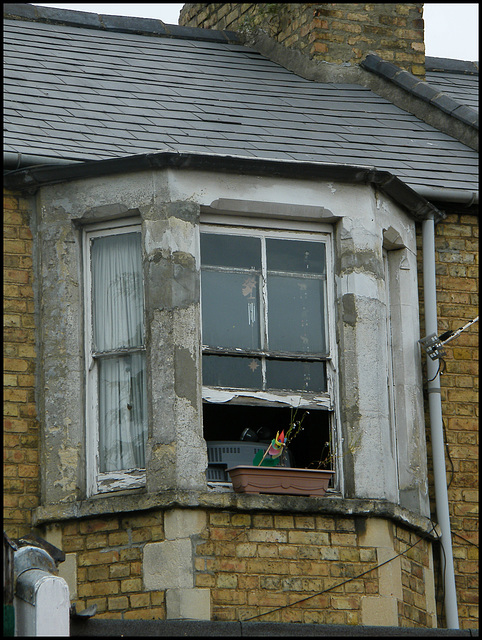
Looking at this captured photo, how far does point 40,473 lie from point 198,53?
5.50 metres

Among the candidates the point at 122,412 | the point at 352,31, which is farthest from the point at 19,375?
the point at 352,31

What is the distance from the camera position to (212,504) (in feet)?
29.6

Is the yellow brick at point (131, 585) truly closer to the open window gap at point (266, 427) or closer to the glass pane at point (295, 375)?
the open window gap at point (266, 427)

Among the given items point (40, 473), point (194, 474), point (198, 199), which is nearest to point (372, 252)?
point (198, 199)

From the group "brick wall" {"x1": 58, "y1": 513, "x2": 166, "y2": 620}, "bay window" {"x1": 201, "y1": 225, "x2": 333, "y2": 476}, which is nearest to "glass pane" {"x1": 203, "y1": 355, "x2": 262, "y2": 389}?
"bay window" {"x1": 201, "y1": 225, "x2": 333, "y2": 476}

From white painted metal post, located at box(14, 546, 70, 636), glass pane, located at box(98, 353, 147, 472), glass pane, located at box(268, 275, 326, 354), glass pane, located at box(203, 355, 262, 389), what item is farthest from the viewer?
glass pane, located at box(268, 275, 326, 354)

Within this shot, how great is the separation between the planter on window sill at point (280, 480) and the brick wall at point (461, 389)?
4.12 ft

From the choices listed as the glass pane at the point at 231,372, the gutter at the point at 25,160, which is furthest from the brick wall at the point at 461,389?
the gutter at the point at 25,160

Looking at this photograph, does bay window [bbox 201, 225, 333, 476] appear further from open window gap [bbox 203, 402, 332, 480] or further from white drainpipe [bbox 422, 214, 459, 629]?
white drainpipe [bbox 422, 214, 459, 629]

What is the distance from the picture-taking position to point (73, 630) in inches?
309

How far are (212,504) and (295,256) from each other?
2066mm

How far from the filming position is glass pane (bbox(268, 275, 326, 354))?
32.2 feet

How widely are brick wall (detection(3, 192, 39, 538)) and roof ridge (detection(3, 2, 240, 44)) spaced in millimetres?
4040

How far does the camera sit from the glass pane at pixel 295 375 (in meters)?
9.72
